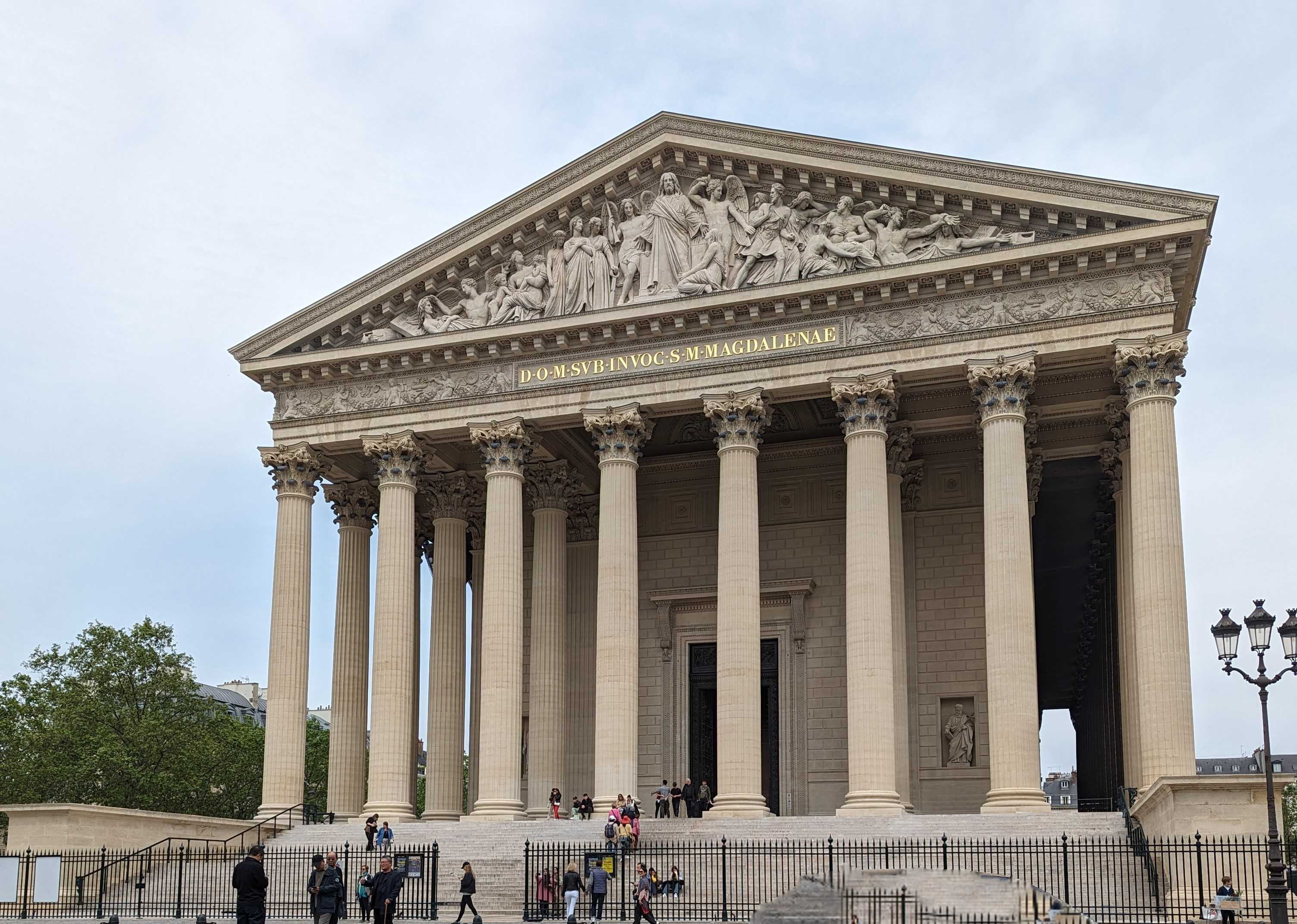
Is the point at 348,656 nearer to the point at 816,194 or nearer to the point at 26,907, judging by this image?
the point at 26,907

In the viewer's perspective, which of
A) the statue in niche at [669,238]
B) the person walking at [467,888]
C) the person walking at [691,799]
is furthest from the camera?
the statue in niche at [669,238]

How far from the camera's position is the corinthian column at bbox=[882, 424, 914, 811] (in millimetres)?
39250

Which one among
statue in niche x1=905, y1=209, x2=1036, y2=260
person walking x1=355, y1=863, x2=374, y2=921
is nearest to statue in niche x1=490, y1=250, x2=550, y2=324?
statue in niche x1=905, y1=209, x2=1036, y2=260

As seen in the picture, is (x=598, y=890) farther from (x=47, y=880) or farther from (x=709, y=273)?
(x=709, y=273)

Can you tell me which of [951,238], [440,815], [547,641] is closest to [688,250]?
[951,238]

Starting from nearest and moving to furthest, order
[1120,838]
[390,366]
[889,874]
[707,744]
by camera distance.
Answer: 1. [889,874]
2. [1120,838]
3. [390,366]
4. [707,744]

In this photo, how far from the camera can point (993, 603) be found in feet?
115

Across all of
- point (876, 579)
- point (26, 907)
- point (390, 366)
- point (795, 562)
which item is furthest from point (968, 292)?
point (26, 907)

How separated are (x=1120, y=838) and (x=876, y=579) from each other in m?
8.70

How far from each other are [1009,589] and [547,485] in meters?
15.2

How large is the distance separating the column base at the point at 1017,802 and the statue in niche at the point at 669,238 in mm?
15278

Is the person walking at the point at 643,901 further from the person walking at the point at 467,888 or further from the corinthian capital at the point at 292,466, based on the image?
the corinthian capital at the point at 292,466

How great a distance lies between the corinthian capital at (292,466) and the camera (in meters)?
42.8

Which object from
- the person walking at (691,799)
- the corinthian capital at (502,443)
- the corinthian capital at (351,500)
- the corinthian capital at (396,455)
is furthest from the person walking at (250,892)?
the corinthian capital at (351,500)
